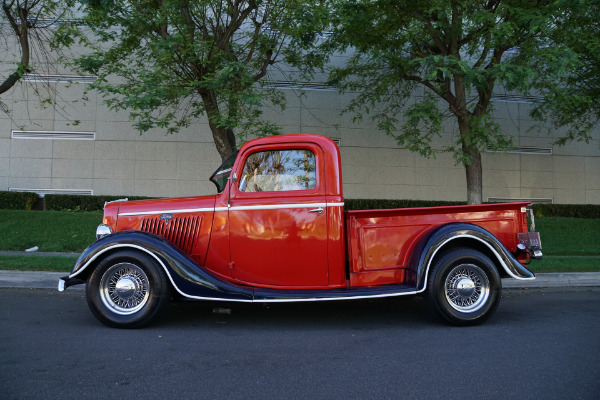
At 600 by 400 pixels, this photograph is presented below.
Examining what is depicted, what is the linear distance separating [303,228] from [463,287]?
1.84 m

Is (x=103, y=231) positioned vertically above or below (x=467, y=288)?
above

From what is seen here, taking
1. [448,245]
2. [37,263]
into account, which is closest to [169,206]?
A: [448,245]

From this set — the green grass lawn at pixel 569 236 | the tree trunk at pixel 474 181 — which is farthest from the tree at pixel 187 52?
the green grass lawn at pixel 569 236

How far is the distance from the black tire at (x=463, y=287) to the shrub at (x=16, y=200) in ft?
45.0

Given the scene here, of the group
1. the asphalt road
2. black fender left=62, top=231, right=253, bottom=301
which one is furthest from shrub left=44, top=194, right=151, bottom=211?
black fender left=62, top=231, right=253, bottom=301

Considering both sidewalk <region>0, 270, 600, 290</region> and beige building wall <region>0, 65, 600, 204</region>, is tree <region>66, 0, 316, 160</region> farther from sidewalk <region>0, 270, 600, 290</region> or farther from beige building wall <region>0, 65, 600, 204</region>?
beige building wall <region>0, 65, 600, 204</region>

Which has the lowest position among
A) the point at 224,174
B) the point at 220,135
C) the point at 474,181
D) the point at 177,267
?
the point at 177,267

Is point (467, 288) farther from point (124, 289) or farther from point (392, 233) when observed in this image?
point (124, 289)

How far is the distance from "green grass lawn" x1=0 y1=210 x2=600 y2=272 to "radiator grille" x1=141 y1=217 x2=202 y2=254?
140 inches

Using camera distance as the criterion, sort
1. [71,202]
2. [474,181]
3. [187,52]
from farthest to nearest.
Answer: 1. [71,202]
2. [474,181]
3. [187,52]

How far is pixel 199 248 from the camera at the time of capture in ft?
16.2

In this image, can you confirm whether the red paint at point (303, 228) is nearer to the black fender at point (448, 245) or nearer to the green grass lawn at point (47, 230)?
the black fender at point (448, 245)

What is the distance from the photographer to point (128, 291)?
461 cm

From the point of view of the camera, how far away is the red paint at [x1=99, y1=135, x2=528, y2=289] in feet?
15.9
